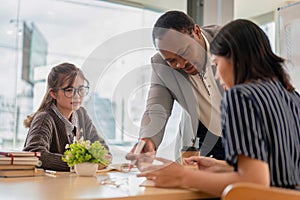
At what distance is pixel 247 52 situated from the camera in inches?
38.8

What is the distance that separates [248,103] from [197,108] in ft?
2.98

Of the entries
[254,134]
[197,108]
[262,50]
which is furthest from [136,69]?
[254,134]

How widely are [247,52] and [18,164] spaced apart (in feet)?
3.03

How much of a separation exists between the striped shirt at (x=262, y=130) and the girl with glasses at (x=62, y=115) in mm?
1004

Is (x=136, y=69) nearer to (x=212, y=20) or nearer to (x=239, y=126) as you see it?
(x=212, y=20)

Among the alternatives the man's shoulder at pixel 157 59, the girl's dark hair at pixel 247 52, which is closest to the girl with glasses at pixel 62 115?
the man's shoulder at pixel 157 59

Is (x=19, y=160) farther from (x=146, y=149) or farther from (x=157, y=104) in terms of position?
(x=157, y=104)

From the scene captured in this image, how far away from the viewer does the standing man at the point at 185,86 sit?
1602mm

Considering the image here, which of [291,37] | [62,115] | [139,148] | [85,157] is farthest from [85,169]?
[291,37]

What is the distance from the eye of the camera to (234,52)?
38.6 inches

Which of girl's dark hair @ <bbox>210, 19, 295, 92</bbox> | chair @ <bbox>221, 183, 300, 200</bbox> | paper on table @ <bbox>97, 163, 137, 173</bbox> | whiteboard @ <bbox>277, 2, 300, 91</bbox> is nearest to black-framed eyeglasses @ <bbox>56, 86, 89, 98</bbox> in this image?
paper on table @ <bbox>97, 163, 137, 173</bbox>

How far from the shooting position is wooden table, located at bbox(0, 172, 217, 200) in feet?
3.00

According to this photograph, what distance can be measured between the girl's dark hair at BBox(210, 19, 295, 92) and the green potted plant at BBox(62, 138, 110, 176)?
2.12 feet

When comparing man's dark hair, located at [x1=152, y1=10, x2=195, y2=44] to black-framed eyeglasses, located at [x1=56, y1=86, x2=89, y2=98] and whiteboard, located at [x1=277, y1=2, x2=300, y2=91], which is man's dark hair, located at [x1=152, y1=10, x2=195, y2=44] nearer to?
black-framed eyeglasses, located at [x1=56, y1=86, x2=89, y2=98]
